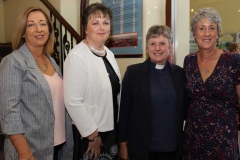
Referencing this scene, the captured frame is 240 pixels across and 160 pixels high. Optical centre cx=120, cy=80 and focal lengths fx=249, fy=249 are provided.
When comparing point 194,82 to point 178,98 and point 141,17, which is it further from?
point 141,17

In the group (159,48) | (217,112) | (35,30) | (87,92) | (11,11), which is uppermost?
(11,11)

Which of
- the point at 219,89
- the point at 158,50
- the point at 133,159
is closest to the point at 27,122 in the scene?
the point at 133,159

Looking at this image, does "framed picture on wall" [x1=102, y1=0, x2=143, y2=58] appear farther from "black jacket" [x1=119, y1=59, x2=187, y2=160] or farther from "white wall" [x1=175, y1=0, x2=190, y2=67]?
"black jacket" [x1=119, y1=59, x2=187, y2=160]

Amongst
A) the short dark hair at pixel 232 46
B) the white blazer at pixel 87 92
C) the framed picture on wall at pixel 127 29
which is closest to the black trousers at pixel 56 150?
the white blazer at pixel 87 92

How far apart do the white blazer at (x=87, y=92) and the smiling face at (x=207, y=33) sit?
2.32 feet

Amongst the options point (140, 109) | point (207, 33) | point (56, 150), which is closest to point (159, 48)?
point (207, 33)

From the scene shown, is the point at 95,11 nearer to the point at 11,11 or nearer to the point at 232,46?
the point at 232,46

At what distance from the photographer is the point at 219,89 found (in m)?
1.64

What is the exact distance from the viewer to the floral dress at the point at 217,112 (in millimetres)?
1641

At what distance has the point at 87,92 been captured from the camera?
5.45 feet

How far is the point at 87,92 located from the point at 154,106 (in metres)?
0.48

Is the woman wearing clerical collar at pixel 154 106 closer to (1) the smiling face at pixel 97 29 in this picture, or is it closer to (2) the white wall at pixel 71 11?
(1) the smiling face at pixel 97 29

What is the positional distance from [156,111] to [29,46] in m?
0.98

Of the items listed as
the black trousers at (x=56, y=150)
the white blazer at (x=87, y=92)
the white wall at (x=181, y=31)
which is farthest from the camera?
the white wall at (x=181, y=31)
